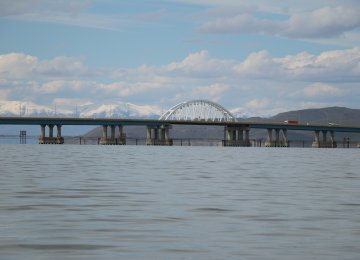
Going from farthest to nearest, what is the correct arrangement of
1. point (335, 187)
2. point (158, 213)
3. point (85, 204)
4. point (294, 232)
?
1. point (335, 187)
2. point (85, 204)
3. point (158, 213)
4. point (294, 232)

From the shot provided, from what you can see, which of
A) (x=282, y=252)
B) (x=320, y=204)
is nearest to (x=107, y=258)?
(x=282, y=252)

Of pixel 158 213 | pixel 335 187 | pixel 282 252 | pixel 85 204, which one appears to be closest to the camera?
pixel 282 252

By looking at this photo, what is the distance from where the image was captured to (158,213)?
2828cm

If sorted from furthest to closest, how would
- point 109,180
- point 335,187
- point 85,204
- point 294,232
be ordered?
1. point 109,180
2. point 335,187
3. point 85,204
4. point 294,232

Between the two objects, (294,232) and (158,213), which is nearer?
(294,232)

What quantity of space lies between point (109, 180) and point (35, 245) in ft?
96.9

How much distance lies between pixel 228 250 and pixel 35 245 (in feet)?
17.4

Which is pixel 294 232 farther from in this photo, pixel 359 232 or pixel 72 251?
pixel 72 251

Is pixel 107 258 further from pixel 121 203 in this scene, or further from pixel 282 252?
pixel 121 203

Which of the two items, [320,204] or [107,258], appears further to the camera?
[320,204]

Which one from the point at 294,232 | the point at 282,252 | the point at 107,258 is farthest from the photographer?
the point at 294,232

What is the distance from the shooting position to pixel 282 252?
19.9m

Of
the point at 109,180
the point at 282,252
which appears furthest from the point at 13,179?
the point at 282,252

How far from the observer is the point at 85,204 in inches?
1246
